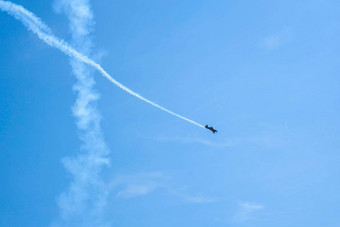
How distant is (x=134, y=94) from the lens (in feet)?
74.2

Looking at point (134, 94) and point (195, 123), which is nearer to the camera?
point (134, 94)

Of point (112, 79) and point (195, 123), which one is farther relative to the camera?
point (195, 123)

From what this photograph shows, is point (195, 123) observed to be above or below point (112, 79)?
below

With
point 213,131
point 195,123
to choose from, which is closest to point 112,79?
point 195,123

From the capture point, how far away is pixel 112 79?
70.9 feet

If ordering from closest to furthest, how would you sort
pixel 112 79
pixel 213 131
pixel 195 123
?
pixel 112 79 → pixel 195 123 → pixel 213 131

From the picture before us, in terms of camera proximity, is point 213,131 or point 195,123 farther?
point 213,131

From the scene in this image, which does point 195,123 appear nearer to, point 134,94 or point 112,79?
point 134,94

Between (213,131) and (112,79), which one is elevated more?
(112,79)

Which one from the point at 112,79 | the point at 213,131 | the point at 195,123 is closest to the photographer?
the point at 112,79

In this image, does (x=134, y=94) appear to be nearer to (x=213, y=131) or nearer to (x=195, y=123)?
(x=195, y=123)

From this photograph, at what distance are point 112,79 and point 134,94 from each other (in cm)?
333

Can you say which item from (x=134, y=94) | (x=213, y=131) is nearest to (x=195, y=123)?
(x=213, y=131)

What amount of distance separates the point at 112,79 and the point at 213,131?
18199 mm
